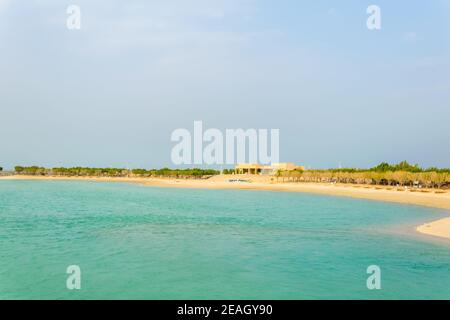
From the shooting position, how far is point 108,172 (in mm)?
127062

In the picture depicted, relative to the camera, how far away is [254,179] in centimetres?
9344

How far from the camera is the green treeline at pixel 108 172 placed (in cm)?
11550

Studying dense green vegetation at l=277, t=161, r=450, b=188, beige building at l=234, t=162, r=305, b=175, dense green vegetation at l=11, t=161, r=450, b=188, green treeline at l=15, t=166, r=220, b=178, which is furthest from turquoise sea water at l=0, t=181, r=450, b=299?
green treeline at l=15, t=166, r=220, b=178

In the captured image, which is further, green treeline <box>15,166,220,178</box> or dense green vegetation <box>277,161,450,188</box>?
green treeline <box>15,166,220,178</box>

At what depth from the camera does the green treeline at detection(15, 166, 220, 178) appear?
116 metres

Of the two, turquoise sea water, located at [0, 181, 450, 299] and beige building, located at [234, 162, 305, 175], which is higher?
beige building, located at [234, 162, 305, 175]

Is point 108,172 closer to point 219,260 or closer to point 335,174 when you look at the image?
point 335,174

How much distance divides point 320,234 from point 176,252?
7.48 metres

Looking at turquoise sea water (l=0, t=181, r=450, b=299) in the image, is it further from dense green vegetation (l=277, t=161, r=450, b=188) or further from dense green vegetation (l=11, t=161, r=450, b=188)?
dense green vegetation (l=11, t=161, r=450, b=188)

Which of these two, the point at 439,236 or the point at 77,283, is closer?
the point at 77,283

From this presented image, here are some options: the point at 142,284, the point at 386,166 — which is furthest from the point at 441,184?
the point at 142,284

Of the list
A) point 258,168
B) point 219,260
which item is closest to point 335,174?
point 258,168

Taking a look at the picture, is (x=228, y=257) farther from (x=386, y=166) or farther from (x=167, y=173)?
(x=167, y=173)
